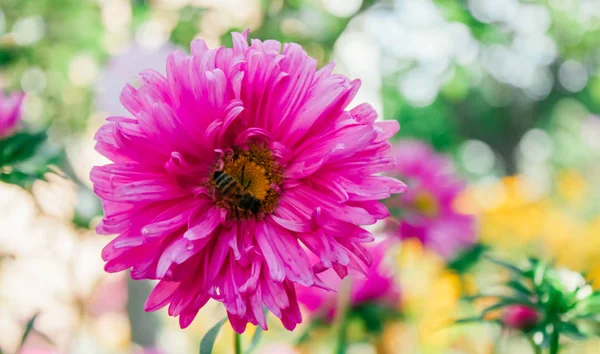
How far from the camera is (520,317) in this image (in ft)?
2.19

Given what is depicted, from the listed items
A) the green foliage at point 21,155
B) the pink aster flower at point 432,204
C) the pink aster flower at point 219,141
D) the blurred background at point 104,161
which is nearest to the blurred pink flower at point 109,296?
the blurred background at point 104,161

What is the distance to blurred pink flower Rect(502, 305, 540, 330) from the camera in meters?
0.64

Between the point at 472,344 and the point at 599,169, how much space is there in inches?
96.6

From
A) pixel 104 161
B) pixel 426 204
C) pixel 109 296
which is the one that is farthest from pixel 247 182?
pixel 109 296

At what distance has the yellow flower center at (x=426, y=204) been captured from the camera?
100cm

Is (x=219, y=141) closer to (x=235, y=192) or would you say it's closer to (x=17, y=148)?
(x=235, y=192)

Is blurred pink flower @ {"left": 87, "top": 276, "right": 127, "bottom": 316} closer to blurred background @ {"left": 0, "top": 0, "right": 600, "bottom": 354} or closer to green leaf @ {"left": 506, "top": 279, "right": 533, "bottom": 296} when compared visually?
blurred background @ {"left": 0, "top": 0, "right": 600, "bottom": 354}

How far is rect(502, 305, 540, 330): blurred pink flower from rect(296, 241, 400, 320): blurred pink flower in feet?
0.55

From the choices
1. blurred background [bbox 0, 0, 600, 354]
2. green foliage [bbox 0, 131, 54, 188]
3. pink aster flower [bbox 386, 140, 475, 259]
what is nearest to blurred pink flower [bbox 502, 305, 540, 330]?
blurred background [bbox 0, 0, 600, 354]

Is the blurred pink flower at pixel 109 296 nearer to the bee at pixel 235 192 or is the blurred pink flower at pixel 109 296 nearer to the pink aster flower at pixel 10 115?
the pink aster flower at pixel 10 115

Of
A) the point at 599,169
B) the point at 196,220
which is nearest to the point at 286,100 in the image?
the point at 196,220

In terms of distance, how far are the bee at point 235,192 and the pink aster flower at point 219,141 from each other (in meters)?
0.03

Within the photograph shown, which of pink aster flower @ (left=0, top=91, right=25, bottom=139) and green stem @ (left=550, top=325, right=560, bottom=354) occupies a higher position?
pink aster flower @ (left=0, top=91, right=25, bottom=139)

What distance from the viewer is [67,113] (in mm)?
1405
